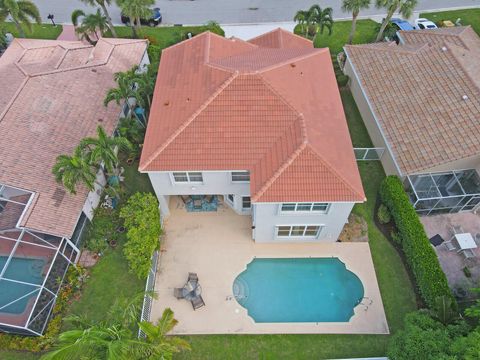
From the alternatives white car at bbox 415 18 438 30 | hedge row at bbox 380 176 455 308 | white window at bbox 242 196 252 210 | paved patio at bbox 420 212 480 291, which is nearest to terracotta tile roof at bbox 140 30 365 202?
white window at bbox 242 196 252 210

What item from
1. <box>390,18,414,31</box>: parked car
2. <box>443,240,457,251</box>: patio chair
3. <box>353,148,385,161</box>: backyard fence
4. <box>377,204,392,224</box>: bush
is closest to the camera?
<box>443,240,457,251</box>: patio chair

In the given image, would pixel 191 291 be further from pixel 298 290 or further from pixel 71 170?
pixel 71 170

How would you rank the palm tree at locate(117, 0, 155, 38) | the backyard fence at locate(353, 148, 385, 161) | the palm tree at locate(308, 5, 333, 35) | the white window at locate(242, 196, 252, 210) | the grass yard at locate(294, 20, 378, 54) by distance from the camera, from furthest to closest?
the grass yard at locate(294, 20, 378, 54), the palm tree at locate(308, 5, 333, 35), the palm tree at locate(117, 0, 155, 38), the backyard fence at locate(353, 148, 385, 161), the white window at locate(242, 196, 252, 210)

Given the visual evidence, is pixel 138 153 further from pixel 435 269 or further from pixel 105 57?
pixel 435 269

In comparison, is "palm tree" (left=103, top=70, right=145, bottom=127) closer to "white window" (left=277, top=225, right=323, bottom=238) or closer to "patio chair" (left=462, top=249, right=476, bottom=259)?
"white window" (left=277, top=225, right=323, bottom=238)

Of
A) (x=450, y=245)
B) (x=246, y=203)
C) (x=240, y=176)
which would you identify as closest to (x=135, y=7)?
(x=240, y=176)

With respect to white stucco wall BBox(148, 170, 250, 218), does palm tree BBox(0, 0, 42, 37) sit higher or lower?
higher

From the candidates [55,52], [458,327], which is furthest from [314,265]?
[55,52]
